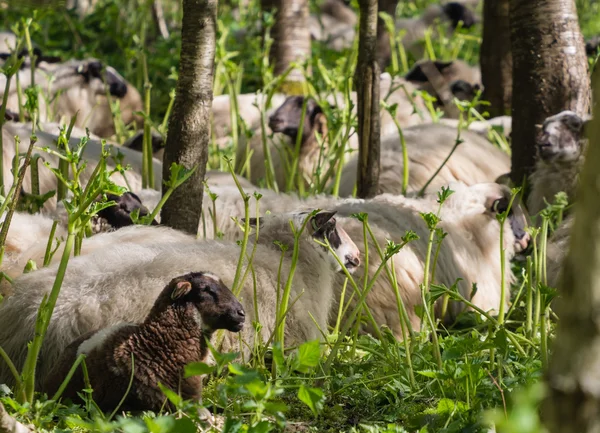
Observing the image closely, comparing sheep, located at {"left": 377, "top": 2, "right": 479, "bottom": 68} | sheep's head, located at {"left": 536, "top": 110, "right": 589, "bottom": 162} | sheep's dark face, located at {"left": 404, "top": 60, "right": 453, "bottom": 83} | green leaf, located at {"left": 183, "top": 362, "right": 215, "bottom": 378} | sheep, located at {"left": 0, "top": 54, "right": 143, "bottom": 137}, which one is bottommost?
green leaf, located at {"left": 183, "top": 362, "right": 215, "bottom": 378}

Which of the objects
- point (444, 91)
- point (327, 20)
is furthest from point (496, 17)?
point (327, 20)

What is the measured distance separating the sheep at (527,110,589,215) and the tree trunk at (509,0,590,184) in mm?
105

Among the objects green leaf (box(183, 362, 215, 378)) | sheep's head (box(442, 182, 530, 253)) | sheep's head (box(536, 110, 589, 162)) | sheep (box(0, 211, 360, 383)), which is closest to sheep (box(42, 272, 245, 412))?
sheep (box(0, 211, 360, 383))

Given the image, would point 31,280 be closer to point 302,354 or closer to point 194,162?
point 194,162

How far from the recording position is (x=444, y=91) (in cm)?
755

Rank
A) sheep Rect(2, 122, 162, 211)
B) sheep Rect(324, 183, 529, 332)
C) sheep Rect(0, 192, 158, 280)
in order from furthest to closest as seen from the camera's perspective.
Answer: sheep Rect(2, 122, 162, 211) → sheep Rect(324, 183, 529, 332) → sheep Rect(0, 192, 158, 280)

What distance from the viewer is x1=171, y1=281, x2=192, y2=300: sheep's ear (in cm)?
254

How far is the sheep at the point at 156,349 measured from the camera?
2488 mm

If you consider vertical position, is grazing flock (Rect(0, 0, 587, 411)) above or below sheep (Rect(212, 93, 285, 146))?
below

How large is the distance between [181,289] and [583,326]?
4.81ft

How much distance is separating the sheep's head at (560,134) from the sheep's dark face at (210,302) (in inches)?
94.8

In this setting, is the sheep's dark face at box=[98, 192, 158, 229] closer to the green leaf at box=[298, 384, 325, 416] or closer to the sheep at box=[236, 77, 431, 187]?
the sheep at box=[236, 77, 431, 187]

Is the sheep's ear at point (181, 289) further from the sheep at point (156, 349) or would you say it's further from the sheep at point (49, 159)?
the sheep at point (49, 159)

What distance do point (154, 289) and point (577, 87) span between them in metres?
2.67
